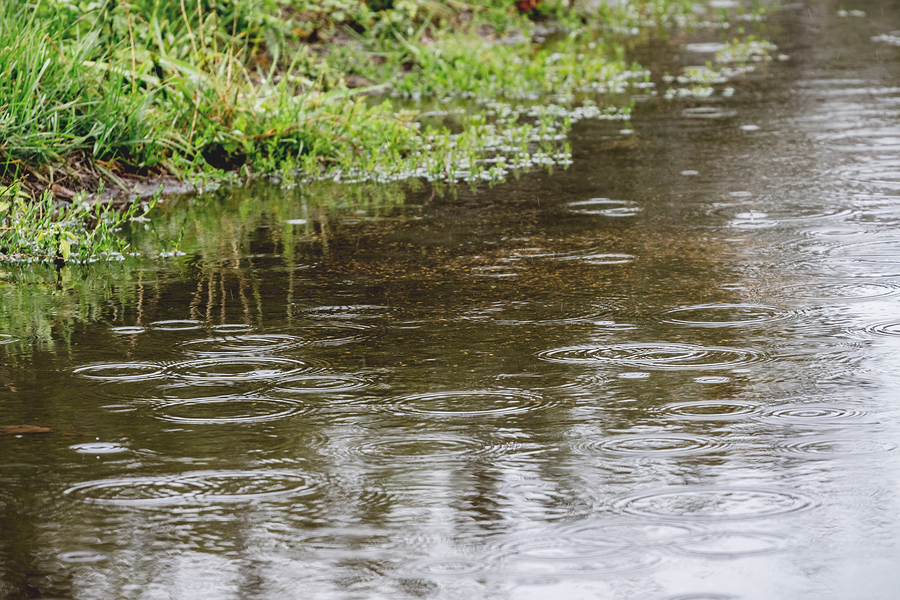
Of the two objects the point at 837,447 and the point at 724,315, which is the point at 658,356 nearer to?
the point at 724,315

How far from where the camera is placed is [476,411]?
3111 millimetres

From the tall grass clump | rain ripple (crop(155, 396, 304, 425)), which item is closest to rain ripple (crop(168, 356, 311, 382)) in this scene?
rain ripple (crop(155, 396, 304, 425))

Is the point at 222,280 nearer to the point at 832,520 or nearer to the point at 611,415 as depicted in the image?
the point at 611,415

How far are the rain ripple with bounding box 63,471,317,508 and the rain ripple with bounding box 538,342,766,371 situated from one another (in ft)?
3.56

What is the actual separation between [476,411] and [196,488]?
0.82m

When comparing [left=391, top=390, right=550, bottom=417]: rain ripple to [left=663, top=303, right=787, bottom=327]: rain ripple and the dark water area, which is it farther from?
[left=663, top=303, right=787, bottom=327]: rain ripple

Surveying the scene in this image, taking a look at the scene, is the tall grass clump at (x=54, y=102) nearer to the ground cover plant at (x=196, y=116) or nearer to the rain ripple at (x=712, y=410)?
the ground cover plant at (x=196, y=116)

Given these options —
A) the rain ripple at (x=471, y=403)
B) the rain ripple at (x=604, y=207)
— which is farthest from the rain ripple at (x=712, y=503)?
the rain ripple at (x=604, y=207)

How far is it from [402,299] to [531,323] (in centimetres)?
57

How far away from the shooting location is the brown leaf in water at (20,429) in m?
3.00

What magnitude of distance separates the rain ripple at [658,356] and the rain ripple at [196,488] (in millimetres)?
1086

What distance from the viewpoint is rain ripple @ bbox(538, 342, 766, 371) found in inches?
135

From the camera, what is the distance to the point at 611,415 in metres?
3.06

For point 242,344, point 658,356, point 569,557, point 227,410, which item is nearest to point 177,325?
point 242,344
